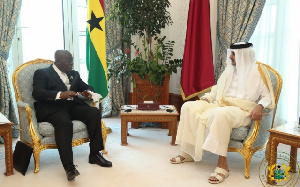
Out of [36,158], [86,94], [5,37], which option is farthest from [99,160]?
[5,37]

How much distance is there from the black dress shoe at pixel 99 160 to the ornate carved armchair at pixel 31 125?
19 centimetres

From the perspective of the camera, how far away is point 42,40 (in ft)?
15.0

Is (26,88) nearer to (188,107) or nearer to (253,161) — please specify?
(188,107)

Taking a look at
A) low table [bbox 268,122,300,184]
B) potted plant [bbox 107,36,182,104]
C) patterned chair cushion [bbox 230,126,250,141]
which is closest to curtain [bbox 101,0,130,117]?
potted plant [bbox 107,36,182,104]

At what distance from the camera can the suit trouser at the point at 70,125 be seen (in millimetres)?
2803

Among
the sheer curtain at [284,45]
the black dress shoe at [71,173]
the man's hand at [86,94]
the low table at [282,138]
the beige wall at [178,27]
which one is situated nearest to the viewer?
the low table at [282,138]

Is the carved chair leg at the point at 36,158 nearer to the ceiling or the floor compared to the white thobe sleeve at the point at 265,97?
nearer to the floor

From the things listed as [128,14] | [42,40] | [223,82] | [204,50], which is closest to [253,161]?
[223,82]

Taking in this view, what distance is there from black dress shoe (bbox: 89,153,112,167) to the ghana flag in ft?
3.52

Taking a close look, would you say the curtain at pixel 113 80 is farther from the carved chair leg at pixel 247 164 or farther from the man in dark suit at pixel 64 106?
the carved chair leg at pixel 247 164

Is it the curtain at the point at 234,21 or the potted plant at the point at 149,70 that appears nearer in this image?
the curtain at the point at 234,21

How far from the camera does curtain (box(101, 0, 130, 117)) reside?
16.2 feet

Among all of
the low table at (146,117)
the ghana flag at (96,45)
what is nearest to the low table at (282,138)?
the low table at (146,117)

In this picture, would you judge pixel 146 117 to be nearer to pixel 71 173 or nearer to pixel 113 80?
pixel 71 173
